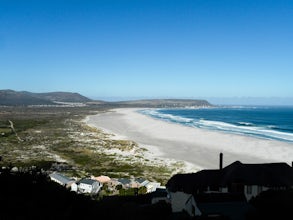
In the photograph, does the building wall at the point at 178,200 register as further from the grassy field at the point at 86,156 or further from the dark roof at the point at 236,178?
the grassy field at the point at 86,156

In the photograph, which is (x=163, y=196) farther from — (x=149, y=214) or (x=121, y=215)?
(x=121, y=215)

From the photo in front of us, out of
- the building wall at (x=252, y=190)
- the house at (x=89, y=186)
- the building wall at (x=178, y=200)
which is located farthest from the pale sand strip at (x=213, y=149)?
the building wall at (x=178, y=200)

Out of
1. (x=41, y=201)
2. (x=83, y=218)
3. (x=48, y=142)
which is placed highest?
(x=41, y=201)

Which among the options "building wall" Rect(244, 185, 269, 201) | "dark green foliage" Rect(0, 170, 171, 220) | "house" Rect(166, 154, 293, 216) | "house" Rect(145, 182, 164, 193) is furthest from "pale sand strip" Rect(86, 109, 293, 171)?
"dark green foliage" Rect(0, 170, 171, 220)

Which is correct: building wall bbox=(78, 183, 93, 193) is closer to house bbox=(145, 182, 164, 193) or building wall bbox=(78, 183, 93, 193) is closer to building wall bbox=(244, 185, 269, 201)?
house bbox=(145, 182, 164, 193)

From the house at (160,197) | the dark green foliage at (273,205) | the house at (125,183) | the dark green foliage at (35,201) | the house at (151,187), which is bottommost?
the house at (151,187)

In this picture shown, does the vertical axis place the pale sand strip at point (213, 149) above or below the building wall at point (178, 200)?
below

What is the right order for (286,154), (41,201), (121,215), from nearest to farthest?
(41,201) → (121,215) → (286,154)

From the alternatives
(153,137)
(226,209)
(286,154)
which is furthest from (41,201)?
(153,137)
